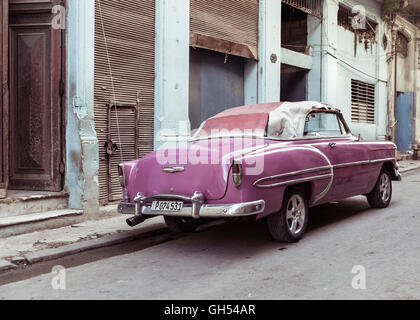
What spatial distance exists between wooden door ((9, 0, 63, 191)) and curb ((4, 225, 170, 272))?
1836 millimetres

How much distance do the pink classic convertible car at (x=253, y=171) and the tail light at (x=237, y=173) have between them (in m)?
0.01

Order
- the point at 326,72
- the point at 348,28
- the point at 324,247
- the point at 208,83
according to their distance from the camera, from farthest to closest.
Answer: the point at 348,28 → the point at 326,72 → the point at 208,83 → the point at 324,247

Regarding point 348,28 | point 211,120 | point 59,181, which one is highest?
point 348,28

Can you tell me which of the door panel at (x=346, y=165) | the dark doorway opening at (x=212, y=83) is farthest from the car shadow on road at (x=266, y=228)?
the dark doorway opening at (x=212, y=83)

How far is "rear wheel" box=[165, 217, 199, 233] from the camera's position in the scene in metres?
6.91

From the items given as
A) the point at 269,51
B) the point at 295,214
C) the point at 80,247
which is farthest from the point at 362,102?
the point at 80,247

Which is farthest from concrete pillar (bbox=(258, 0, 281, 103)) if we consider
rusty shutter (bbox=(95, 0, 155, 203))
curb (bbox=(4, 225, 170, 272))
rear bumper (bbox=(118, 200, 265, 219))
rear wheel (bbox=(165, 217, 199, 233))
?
rear bumper (bbox=(118, 200, 265, 219))

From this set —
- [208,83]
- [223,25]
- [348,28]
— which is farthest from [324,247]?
[348,28]

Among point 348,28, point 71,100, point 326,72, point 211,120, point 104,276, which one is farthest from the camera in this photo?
point 348,28

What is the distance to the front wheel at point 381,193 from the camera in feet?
27.4

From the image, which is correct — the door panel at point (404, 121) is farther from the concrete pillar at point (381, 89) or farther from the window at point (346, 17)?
the window at point (346, 17)
